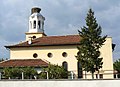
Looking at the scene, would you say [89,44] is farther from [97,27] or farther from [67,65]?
[67,65]

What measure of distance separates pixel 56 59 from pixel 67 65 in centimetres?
212

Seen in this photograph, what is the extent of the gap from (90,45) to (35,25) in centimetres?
2053

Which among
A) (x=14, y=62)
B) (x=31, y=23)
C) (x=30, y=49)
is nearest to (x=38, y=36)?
(x=31, y=23)

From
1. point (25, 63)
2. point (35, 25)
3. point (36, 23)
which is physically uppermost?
point (36, 23)

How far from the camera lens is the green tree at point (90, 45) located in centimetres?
3462

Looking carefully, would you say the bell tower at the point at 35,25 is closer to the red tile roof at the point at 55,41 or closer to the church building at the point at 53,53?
the red tile roof at the point at 55,41

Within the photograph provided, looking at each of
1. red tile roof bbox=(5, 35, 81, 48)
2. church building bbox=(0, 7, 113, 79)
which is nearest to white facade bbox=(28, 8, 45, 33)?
red tile roof bbox=(5, 35, 81, 48)

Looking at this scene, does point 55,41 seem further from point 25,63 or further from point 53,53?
point 25,63

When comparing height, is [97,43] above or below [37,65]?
above

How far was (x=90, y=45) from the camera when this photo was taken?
116 ft

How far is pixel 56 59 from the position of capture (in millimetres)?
44969

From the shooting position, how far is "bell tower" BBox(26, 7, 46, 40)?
172 ft
